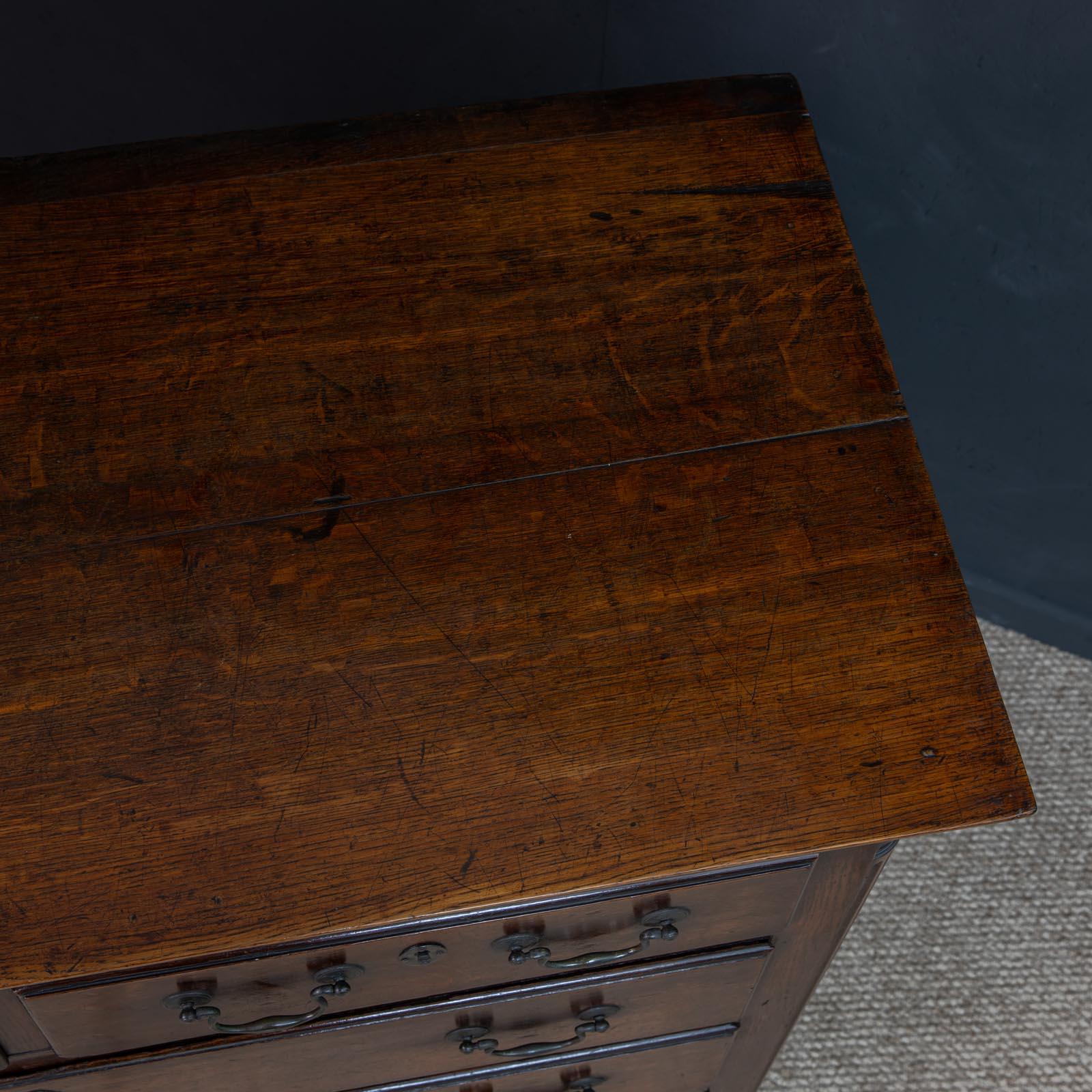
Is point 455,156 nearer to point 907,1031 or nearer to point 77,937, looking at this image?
point 77,937

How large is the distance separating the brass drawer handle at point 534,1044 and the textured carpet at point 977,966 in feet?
1.62

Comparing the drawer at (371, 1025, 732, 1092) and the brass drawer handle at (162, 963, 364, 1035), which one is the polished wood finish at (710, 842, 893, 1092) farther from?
the brass drawer handle at (162, 963, 364, 1035)

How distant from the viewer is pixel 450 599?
0.65m

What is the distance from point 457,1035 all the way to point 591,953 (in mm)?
162

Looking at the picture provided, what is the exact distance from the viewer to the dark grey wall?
93 centimetres

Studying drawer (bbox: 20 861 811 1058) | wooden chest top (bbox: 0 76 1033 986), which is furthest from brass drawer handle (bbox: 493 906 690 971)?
wooden chest top (bbox: 0 76 1033 986)

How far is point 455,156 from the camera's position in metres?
0.81

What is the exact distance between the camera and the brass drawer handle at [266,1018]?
656mm

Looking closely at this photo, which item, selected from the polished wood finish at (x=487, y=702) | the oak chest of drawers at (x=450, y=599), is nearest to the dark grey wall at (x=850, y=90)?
the oak chest of drawers at (x=450, y=599)

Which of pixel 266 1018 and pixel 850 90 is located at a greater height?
pixel 850 90

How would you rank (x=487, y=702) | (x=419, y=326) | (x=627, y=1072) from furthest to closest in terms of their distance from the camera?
(x=627, y=1072)
(x=419, y=326)
(x=487, y=702)

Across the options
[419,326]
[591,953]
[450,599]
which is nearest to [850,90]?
[419,326]

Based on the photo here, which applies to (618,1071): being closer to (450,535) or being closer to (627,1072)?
(627,1072)

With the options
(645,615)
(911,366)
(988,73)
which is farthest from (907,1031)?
(988,73)
